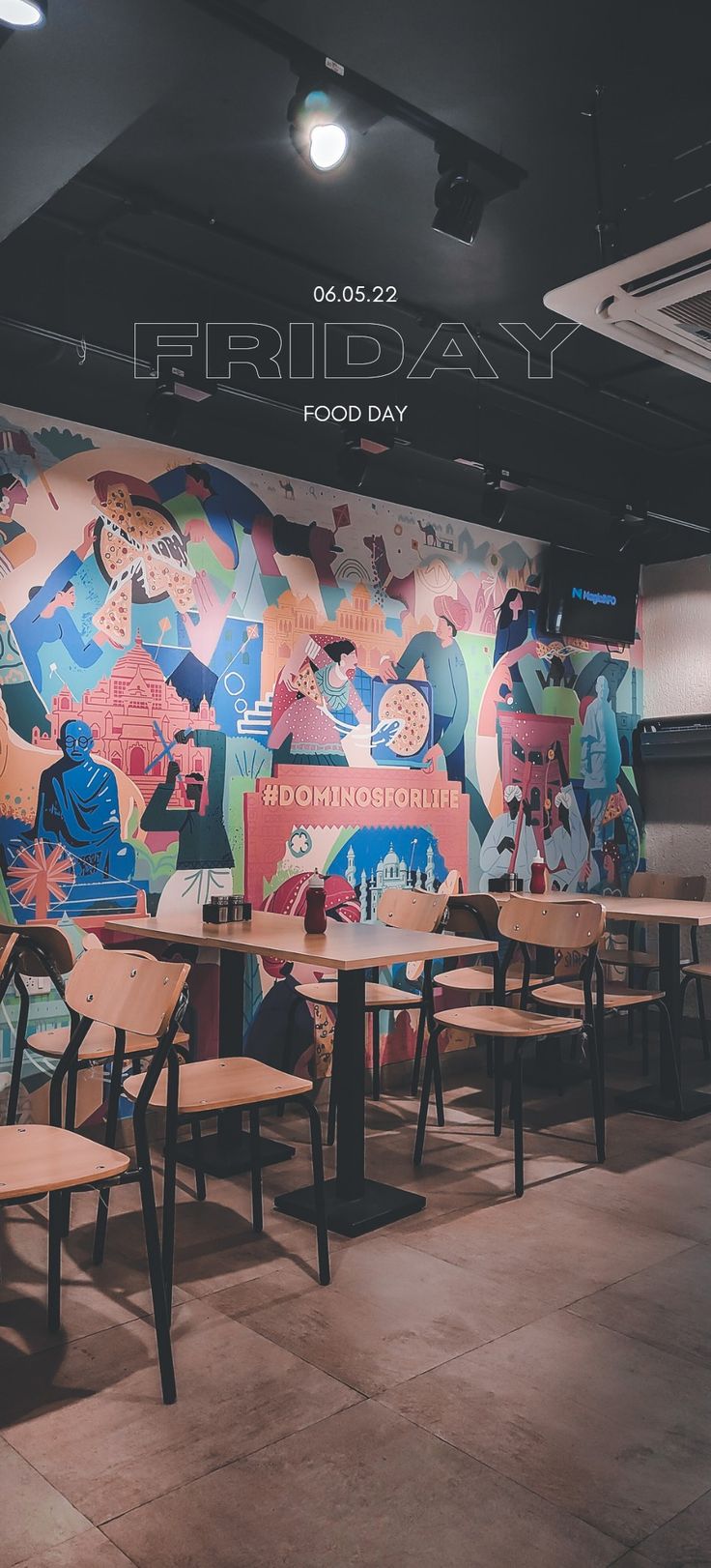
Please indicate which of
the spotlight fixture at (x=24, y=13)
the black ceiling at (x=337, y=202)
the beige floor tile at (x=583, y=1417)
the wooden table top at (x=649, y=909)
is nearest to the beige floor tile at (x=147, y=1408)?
the beige floor tile at (x=583, y=1417)

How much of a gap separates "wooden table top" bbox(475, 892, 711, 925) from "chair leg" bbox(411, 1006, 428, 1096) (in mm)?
573

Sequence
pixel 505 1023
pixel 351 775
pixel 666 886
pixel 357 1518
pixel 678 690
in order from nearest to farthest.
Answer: pixel 357 1518
pixel 505 1023
pixel 351 775
pixel 666 886
pixel 678 690

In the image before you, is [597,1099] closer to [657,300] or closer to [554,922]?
[554,922]

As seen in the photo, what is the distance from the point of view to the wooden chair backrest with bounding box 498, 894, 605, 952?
12.7 ft

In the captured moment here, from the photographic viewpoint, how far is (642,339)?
293 cm

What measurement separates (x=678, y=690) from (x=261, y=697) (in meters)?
3.10

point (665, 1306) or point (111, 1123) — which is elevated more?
point (111, 1123)

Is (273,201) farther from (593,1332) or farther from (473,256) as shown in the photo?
(593,1332)

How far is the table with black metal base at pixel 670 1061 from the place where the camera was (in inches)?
179

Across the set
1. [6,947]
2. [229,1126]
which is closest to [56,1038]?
[6,947]

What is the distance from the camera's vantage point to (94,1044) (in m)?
3.35

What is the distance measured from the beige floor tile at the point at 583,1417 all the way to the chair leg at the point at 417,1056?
203 centimetres

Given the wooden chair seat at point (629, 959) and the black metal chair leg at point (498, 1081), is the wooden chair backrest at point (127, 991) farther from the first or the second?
the wooden chair seat at point (629, 959)

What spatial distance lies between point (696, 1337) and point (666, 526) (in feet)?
14.9
